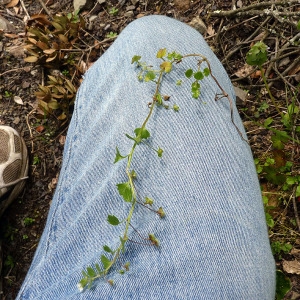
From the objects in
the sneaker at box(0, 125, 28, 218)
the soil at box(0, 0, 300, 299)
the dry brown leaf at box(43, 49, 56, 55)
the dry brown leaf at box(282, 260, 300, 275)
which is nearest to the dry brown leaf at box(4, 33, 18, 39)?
the soil at box(0, 0, 300, 299)

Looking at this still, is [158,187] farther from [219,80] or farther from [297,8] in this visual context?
[297,8]

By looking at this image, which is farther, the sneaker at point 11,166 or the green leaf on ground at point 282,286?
the sneaker at point 11,166

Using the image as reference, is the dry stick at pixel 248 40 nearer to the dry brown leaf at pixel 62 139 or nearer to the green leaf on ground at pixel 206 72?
the green leaf on ground at pixel 206 72

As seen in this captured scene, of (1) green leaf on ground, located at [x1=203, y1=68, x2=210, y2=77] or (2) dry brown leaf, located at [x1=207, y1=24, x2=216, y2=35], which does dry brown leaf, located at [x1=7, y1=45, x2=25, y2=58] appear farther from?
(1) green leaf on ground, located at [x1=203, y1=68, x2=210, y2=77]

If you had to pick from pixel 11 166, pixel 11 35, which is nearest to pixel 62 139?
pixel 11 166

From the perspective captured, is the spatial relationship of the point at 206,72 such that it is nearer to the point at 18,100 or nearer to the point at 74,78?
the point at 74,78

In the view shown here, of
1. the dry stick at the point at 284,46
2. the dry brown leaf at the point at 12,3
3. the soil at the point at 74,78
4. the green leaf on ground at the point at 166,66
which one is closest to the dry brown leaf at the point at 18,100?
the soil at the point at 74,78

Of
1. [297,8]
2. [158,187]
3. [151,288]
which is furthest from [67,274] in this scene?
[297,8]
